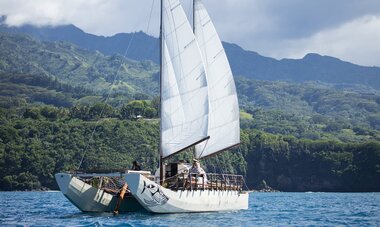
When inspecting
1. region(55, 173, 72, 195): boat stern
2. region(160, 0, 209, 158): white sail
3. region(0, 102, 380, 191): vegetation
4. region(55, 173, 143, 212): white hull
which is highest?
region(0, 102, 380, 191): vegetation

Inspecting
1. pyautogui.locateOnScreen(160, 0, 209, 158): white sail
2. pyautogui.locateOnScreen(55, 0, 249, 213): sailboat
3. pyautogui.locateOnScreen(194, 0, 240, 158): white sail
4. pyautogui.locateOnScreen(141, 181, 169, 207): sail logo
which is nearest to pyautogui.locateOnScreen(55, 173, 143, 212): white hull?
pyautogui.locateOnScreen(55, 0, 249, 213): sailboat

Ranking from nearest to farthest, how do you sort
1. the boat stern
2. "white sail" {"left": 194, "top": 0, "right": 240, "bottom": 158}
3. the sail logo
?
1. the sail logo
2. the boat stern
3. "white sail" {"left": 194, "top": 0, "right": 240, "bottom": 158}

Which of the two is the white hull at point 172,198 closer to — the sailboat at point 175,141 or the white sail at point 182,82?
the sailboat at point 175,141

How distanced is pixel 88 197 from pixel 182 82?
413 inches

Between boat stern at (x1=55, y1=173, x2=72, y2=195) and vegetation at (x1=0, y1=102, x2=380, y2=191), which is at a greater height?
vegetation at (x1=0, y1=102, x2=380, y2=191)

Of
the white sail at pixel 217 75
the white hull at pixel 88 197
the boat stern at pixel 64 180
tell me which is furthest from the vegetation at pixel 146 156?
the boat stern at pixel 64 180

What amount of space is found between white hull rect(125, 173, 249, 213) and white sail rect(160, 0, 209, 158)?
3.92 m

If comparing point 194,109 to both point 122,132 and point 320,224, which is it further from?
point 122,132

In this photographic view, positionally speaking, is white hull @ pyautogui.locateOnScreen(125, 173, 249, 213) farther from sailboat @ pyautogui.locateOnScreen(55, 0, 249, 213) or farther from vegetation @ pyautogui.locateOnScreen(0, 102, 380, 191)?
vegetation @ pyautogui.locateOnScreen(0, 102, 380, 191)

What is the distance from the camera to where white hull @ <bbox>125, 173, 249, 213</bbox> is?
4175cm

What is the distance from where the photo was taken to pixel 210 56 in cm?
5738

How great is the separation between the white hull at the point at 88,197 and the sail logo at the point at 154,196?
4530 millimetres

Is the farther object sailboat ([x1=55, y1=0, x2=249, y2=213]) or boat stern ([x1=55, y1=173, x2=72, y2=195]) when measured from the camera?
sailboat ([x1=55, y1=0, x2=249, y2=213])

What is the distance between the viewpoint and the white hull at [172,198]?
137ft
